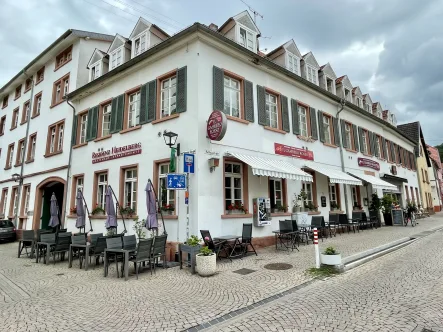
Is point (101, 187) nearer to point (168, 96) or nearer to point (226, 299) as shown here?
point (168, 96)

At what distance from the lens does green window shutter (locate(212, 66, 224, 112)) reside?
9828 millimetres

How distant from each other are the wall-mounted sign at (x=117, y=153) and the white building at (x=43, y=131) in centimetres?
284

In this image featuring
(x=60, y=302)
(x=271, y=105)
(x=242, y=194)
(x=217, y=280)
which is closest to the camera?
(x=60, y=302)

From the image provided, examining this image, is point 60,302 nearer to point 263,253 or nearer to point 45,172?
point 263,253

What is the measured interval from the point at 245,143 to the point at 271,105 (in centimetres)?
297

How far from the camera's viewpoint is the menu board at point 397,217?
1788 cm

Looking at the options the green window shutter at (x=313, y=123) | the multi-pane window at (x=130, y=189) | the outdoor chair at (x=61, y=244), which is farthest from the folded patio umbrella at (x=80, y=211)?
the green window shutter at (x=313, y=123)

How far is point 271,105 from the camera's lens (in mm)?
12461

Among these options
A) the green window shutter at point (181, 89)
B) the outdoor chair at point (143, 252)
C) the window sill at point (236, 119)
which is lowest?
the outdoor chair at point (143, 252)

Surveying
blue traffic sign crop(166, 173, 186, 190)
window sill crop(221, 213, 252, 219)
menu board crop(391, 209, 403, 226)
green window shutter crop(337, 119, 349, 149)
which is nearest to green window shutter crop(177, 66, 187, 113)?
blue traffic sign crop(166, 173, 186, 190)

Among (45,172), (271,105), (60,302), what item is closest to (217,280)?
(60,302)

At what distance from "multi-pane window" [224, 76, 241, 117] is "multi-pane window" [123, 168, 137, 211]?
4.47m

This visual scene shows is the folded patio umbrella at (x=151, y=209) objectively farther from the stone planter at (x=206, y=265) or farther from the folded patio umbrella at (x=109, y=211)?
the stone planter at (x=206, y=265)

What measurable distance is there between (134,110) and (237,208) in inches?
242
